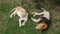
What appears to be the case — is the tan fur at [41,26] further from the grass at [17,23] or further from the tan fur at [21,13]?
the tan fur at [21,13]

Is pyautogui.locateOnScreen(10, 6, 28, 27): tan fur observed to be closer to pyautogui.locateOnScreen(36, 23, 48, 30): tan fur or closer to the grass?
the grass

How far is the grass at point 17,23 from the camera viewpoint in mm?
4195

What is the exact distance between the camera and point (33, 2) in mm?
4746

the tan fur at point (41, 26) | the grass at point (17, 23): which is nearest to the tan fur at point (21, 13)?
the grass at point (17, 23)

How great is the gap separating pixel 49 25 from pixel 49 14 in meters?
0.26

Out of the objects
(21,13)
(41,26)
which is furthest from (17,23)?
(41,26)

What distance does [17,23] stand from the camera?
170 inches

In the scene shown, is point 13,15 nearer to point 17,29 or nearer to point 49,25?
point 17,29

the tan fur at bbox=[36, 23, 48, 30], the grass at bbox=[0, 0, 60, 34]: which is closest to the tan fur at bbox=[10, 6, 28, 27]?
the grass at bbox=[0, 0, 60, 34]

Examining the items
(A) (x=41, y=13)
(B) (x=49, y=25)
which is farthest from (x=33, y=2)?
(B) (x=49, y=25)

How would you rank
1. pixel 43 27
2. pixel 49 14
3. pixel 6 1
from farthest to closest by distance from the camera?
pixel 6 1
pixel 49 14
pixel 43 27

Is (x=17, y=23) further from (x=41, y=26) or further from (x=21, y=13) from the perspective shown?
(x=41, y=26)

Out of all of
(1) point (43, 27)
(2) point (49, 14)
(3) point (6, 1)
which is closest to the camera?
(1) point (43, 27)

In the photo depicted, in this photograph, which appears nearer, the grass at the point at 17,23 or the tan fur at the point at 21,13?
the grass at the point at 17,23
